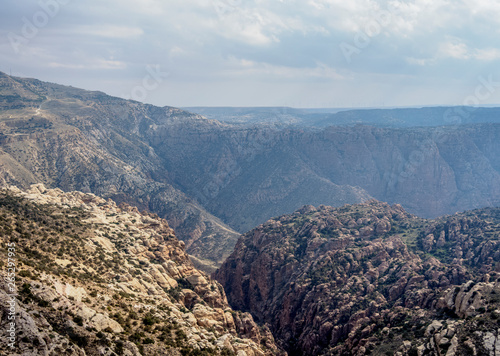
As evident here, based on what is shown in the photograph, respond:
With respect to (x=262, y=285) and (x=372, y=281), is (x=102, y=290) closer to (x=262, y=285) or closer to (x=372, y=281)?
(x=372, y=281)

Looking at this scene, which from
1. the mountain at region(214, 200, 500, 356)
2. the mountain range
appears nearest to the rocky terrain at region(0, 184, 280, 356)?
the mountain range

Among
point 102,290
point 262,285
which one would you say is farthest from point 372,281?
point 102,290

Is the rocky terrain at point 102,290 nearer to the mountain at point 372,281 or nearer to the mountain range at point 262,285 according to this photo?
the mountain range at point 262,285

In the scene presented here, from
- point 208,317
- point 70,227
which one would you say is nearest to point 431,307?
point 208,317

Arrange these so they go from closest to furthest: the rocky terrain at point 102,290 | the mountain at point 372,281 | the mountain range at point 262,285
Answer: the rocky terrain at point 102,290 < the mountain range at point 262,285 < the mountain at point 372,281

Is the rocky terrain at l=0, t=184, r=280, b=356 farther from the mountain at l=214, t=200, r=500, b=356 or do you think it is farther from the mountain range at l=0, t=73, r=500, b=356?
the mountain at l=214, t=200, r=500, b=356

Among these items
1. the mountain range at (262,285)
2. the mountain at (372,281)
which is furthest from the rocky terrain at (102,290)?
the mountain at (372,281)
